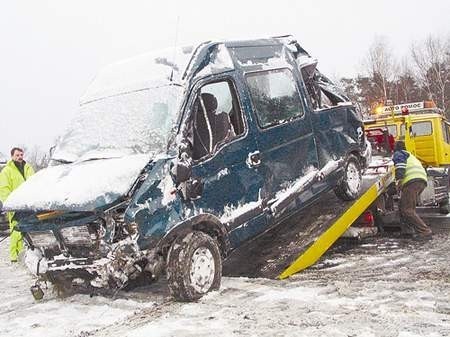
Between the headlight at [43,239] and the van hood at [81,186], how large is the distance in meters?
0.28

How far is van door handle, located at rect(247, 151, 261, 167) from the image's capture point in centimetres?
539

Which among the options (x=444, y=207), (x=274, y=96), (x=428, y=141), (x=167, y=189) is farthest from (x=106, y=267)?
(x=428, y=141)

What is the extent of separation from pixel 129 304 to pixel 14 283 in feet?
8.44

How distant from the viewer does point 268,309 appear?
4445 millimetres

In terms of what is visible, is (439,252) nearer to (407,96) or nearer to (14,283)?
(14,283)

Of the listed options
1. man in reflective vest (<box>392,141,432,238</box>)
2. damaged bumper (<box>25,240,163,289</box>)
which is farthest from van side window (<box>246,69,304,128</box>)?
man in reflective vest (<box>392,141,432,238</box>)

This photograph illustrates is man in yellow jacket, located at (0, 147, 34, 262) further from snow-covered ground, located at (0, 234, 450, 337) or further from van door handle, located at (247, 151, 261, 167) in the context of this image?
van door handle, located at (247, 151, 261, 167)

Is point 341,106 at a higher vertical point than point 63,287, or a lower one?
higher

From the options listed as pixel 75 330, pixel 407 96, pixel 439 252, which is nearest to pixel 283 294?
pixel 75 330

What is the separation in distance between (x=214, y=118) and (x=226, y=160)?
46 cm

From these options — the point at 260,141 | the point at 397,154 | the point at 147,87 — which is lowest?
the point at 397,154

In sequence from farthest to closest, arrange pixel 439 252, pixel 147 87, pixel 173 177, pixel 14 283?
pixel 439 252 < pixel 14 283 < pixel 147 87 < pixel 173 177

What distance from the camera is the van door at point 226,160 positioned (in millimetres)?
5004

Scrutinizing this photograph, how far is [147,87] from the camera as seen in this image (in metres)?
5.32
